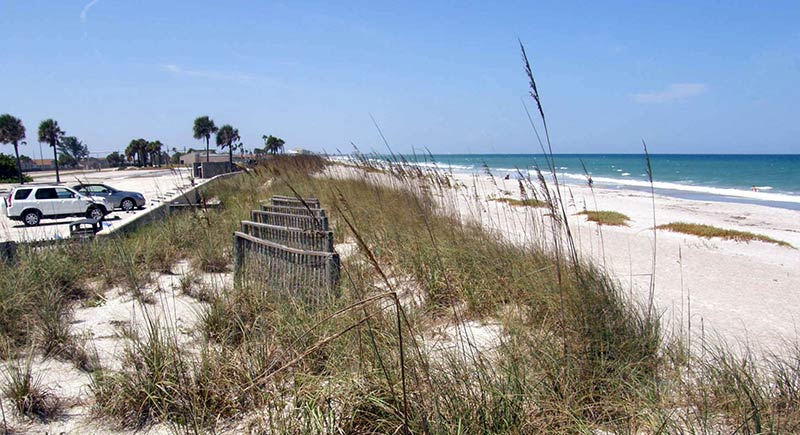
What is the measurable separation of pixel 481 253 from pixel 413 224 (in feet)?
4.94

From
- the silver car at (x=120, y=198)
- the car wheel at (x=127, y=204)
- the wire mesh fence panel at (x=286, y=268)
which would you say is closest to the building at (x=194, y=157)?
the silver car at (x=120, y=198)

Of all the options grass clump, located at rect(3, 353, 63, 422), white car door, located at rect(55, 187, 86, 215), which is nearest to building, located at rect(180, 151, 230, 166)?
white car door, located at rect(55, 187, 86, 215)

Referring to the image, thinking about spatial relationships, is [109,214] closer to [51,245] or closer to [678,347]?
[51,245]

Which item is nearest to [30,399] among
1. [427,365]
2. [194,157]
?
[427,365]

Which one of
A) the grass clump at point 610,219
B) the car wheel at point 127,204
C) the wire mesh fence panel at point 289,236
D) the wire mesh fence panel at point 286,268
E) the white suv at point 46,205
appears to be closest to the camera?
the wire mesh fence panel at point 286,268

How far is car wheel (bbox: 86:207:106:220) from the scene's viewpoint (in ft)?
53.0

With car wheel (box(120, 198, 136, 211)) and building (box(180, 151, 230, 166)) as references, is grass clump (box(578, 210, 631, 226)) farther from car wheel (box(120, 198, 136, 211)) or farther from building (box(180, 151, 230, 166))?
car wheel (box(120, 198, 136, 211))

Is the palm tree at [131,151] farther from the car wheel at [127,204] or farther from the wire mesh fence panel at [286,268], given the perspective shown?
the wire mesh fence panel at [286,268]

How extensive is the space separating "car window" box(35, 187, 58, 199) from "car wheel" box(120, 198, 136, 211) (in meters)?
2.81

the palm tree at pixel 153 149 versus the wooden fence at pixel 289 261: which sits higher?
the palm tree at pixel 153 149

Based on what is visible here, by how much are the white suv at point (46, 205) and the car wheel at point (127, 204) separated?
1.97m

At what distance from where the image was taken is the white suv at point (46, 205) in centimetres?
1582

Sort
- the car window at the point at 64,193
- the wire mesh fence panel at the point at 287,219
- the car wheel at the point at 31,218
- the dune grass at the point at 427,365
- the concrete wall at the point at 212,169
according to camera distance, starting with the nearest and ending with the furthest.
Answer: the dune grass at the point at 427,365 < the wire mesh fence panel at the point at 287,219 < the car wheel at the point at 31,218 < the car window at the point at 64,193 < the concrete wall at the point at 212,169

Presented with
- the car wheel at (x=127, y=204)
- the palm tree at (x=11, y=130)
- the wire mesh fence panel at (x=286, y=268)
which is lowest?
the car wheel at (x=127, y=204)
